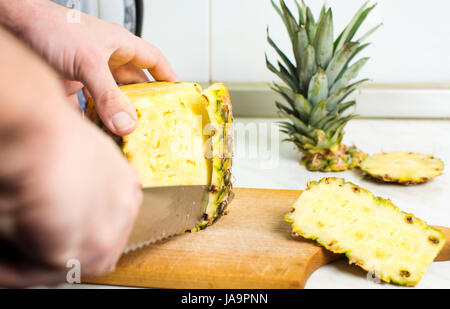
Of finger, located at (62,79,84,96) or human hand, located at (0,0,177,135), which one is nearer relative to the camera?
human hand, located at (0,0,177,135)

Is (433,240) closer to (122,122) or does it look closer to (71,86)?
(122,122)

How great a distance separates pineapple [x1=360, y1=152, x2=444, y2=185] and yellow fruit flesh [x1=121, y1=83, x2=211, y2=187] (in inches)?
21.1

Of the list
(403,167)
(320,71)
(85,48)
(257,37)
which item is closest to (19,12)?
(85,48)

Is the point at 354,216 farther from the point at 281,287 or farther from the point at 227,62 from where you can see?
the point at 227,62

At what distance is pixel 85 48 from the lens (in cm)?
81

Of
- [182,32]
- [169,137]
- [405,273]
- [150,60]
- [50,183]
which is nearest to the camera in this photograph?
[50,183]

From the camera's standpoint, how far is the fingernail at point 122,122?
0.73 meters

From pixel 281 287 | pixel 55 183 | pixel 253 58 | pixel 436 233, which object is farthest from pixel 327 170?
pixel 55 183

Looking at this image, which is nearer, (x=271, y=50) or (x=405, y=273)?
(x=405, y=273)

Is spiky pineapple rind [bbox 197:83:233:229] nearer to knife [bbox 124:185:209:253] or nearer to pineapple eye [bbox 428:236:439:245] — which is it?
knife [bbox 124:185:209:253]

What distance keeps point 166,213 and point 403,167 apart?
29.0 inches

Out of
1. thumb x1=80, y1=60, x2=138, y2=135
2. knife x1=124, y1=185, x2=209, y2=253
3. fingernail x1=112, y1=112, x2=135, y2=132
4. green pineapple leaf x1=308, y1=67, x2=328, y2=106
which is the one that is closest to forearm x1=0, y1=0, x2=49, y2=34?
thumb x1=80, y1=60, x2=138, y2=135

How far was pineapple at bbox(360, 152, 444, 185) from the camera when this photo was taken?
1.12m

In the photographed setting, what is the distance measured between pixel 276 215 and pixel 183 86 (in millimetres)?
343
